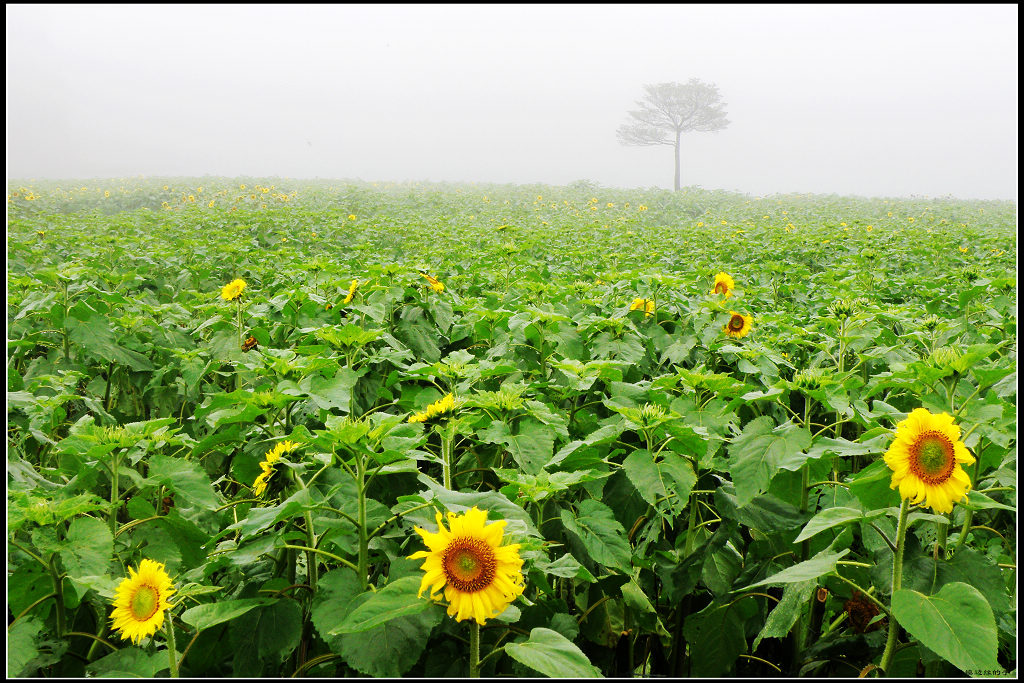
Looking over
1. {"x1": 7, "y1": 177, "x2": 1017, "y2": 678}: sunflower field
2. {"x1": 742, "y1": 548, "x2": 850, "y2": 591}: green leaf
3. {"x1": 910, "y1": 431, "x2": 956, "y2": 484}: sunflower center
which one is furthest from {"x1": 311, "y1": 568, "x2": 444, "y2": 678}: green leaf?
{"x1": 910, "y1": 431, "x2": 956, "y2": 484}: sunflower center

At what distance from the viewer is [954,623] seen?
1036 millimetres

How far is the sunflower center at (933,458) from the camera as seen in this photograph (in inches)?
44.4

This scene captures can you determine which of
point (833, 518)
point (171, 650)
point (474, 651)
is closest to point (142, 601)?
point (171, 650)

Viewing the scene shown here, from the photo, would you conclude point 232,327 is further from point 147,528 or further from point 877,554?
point 877,554

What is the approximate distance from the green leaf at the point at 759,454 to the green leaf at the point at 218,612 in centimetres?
112

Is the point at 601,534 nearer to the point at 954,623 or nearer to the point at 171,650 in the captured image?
the point at 954,623

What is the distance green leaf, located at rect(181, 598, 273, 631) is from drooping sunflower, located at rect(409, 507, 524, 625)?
417mm

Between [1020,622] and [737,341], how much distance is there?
2003mm

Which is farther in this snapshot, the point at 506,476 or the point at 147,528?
the point at 147,528

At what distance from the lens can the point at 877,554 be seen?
57.6 inches

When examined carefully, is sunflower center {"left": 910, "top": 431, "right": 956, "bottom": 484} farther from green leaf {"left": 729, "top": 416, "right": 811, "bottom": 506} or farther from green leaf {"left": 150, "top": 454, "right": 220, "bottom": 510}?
green leaf {"left": 150, "top": 454, "right": 220, "bottom": 510}

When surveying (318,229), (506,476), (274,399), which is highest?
(318,229)

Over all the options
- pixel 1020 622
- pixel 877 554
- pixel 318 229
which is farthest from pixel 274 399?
pixel 318 229

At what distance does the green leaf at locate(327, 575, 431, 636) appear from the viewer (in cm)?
100
